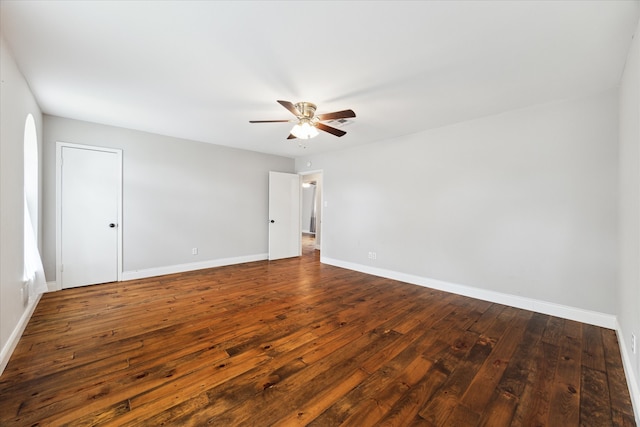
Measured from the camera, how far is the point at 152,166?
4.54 metres

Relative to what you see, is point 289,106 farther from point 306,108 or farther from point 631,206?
point 631,206

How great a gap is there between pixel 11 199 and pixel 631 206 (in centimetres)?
511

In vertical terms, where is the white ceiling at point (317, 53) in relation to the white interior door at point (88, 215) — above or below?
above

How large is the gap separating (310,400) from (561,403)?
167 cm

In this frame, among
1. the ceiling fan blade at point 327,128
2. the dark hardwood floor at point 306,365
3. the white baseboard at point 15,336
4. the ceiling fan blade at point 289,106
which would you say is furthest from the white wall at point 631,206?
the white baseboard at point 15,336

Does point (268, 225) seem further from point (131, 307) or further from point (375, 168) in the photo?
point (131, 307)

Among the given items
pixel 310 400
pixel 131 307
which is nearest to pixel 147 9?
pixel 310 400

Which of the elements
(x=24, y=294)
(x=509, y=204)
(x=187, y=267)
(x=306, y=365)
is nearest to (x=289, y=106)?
(x=306, y=365)

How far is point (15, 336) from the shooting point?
2.31m

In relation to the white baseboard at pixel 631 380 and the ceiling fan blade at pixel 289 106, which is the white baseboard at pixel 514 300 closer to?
the white baseboard at pixel 631 380

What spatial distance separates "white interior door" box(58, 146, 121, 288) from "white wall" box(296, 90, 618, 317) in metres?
4.39

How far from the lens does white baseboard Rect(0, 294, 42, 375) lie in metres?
1.99

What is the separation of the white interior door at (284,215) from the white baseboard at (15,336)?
3830mm

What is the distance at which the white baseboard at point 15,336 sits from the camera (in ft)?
6.52
